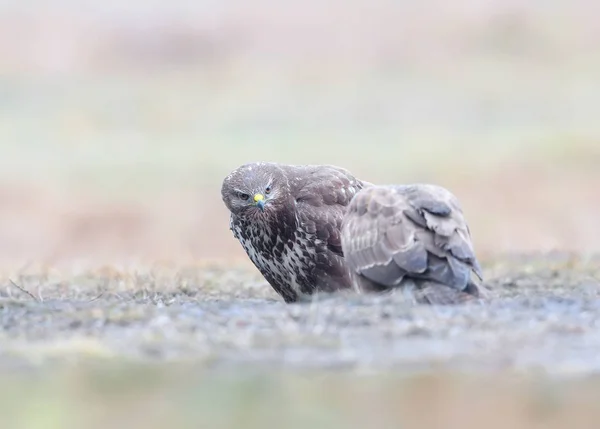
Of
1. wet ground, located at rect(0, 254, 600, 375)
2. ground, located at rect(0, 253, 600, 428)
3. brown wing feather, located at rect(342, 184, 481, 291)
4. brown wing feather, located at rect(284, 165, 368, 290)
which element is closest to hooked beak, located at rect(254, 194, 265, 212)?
brown wing feather, located at rect(284, 165, 368, 290)

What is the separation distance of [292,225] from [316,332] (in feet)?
10.3

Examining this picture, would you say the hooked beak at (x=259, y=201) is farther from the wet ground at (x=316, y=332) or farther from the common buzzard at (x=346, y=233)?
the wet ground at (x=316, y=332)

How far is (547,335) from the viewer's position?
976 cm

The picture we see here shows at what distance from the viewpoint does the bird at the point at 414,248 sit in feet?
36.2

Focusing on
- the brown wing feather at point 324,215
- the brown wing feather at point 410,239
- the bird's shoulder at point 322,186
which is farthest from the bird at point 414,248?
the bird's shoulder at point 322,186

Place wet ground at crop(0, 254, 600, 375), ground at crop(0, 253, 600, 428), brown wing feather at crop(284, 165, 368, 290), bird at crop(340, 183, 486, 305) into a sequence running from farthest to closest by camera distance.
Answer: brown wing feather at crop(284, 165, 368, 290), bird at crop(340, 183, 486, 305), wet ground at crop(0, 254, 600, 375), ground at crop(0, 253, 600, 428)

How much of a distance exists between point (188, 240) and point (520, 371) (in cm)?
1212

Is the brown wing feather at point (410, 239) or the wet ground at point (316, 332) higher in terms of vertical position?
the brown wing feather at point (410, 239)

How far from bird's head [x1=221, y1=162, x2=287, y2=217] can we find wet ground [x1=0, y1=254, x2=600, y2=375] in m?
0.83

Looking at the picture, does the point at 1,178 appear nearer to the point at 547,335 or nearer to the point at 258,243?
the point at 258,243

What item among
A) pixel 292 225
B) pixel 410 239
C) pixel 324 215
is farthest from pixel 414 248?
pixel 292 225

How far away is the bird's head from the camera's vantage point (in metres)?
12.9

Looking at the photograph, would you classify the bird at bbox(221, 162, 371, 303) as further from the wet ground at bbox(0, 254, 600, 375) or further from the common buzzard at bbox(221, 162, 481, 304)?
the wet ground at bbox(0, 254, 600, 375)

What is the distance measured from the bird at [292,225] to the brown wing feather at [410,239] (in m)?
0.84
